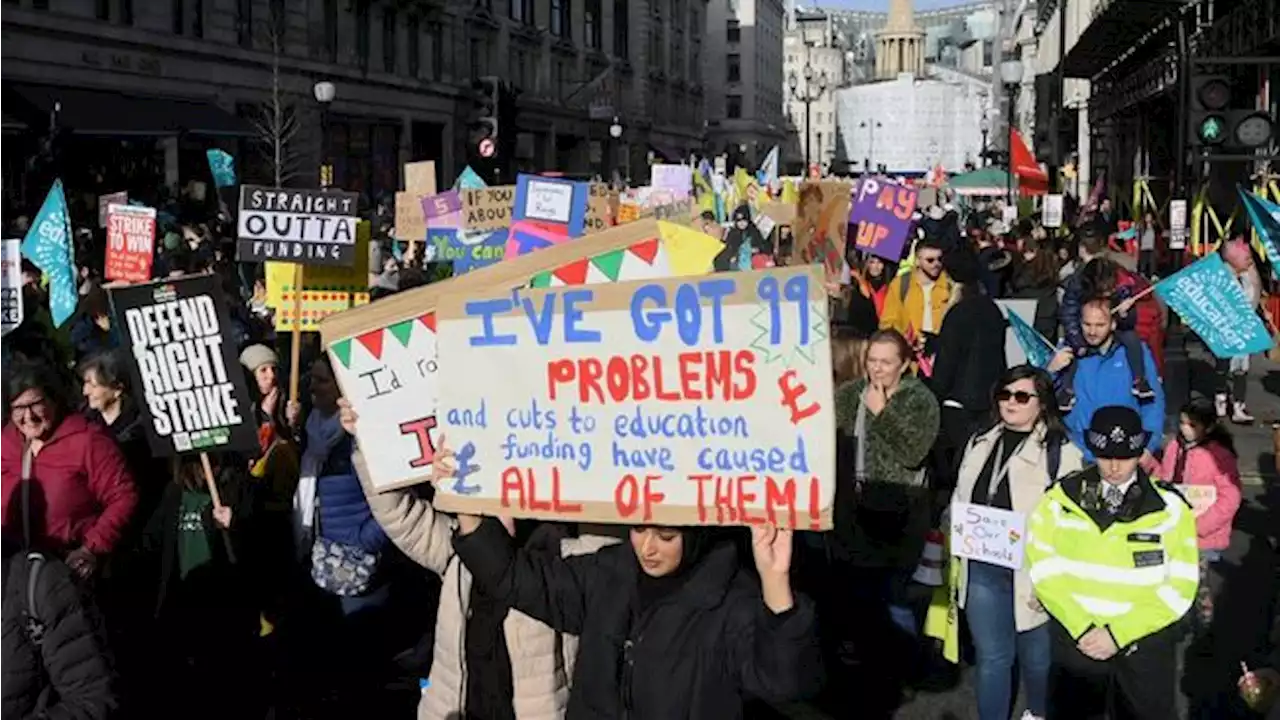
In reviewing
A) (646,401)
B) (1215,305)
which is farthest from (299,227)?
(646,401)

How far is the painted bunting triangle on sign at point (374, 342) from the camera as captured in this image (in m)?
5.05

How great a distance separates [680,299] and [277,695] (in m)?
3.76

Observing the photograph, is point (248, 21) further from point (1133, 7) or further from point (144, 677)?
point (144, 677)

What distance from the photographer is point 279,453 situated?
7.59 m

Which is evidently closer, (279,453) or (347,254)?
(279,453)

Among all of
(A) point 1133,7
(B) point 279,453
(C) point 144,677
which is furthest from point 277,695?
(A) point 1133,7

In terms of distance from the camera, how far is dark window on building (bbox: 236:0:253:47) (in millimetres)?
37375

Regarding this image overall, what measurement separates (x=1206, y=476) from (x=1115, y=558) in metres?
2.41

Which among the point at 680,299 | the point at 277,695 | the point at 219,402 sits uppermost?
the point at 680,299

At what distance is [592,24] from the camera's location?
69.8m

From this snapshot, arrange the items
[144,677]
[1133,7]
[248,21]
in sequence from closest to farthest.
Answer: [144,677] < [1133,7] < [248,21]

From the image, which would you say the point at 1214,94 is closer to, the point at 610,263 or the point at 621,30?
the point at 610,263

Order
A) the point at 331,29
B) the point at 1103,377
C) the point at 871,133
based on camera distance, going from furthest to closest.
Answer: the point at 871,133 → the point at 331,29 → the point at 1103,377

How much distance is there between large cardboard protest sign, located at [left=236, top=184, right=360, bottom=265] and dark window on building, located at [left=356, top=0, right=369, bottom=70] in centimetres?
3488
